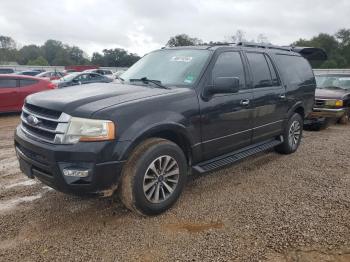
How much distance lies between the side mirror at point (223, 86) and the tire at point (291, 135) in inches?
94.7

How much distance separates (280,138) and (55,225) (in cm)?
411

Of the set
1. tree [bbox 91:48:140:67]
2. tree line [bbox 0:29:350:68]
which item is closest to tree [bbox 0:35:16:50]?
tree line [bbox 0:29:350:68]

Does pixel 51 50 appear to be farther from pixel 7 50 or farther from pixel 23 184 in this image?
pixel 23 184

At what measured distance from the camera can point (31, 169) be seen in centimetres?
355

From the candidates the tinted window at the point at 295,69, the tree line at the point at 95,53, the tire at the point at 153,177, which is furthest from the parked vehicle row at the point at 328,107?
the tree line at the point at 95,53

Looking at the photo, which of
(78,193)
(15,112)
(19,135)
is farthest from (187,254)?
(15,112)

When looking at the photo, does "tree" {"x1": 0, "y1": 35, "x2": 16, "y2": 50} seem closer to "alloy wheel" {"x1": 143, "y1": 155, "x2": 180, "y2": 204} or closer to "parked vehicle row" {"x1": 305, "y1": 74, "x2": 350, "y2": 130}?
"parked vehicle row" {"x1": 305, "y1": 74, "x2": 350, "y2": 130}

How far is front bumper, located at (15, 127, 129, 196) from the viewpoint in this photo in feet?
10.4

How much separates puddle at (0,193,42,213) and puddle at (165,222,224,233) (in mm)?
1828

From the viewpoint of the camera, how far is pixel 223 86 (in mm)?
4008

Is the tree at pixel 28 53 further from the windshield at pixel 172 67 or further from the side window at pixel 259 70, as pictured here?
the side window at pixel 259 70

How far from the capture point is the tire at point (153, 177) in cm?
344

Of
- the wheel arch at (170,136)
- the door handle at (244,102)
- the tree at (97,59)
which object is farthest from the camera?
the tree at (97,59)

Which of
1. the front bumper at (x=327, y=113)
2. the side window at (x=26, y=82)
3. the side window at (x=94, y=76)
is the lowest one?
the front bumper at (x=327, y=113)
